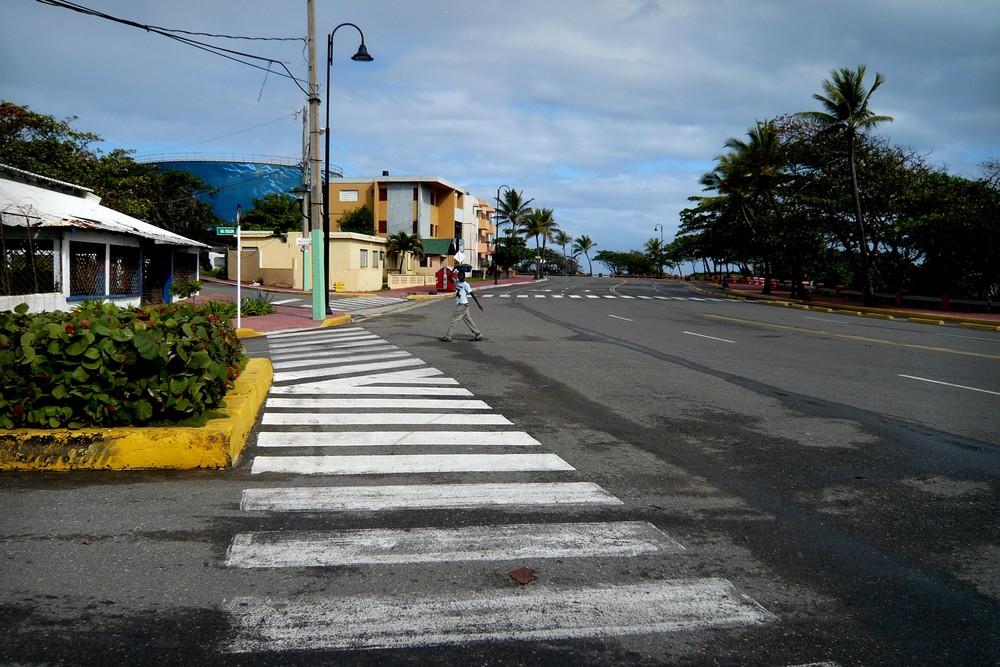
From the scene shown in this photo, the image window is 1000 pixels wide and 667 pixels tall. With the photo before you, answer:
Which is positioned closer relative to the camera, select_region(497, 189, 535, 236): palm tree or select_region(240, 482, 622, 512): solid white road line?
select_region(240, 482, 622, 512): solid white road line

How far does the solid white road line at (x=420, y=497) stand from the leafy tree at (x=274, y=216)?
5633cm

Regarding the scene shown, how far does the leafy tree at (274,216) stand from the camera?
5981cm

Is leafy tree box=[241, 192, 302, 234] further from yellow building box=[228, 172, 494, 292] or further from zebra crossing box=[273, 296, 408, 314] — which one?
zebra crossing box=[273, 296, 408, 314]

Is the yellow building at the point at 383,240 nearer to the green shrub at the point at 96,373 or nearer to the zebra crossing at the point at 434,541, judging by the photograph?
the zebra crossing at the point at 434,541

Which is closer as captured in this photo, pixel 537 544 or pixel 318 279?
pixel 537 544

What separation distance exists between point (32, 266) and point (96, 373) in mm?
14267

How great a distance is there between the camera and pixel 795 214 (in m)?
41.0

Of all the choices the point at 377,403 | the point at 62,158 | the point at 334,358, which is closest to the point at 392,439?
the point at 377,403

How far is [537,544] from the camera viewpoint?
14.8ft

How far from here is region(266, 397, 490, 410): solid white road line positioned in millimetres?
8695

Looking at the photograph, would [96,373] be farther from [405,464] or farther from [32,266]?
[32,266]

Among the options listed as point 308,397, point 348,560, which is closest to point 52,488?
point 348,560

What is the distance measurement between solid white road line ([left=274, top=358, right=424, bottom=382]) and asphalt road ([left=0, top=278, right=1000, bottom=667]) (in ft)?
5.97

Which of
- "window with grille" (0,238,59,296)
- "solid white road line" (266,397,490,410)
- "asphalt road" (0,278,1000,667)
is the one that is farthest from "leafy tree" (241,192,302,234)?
"asphalt road" (0,278,1000,667)
